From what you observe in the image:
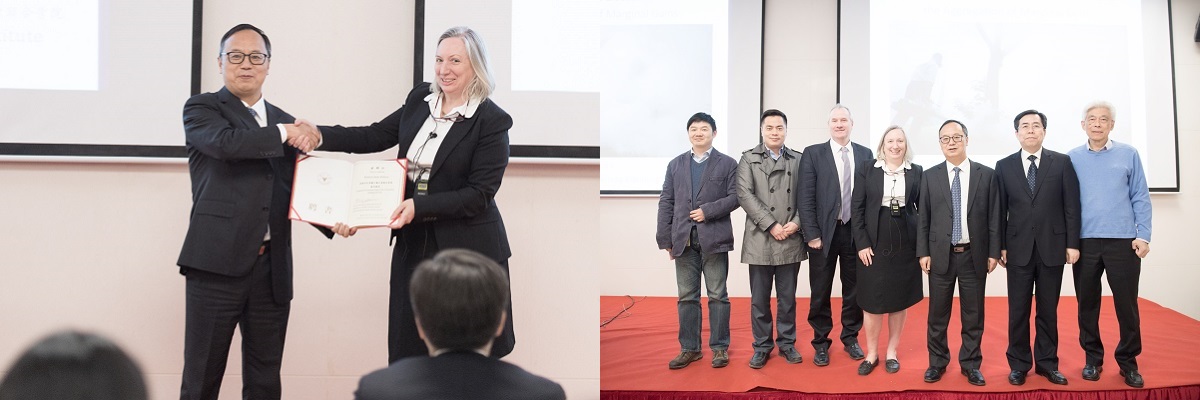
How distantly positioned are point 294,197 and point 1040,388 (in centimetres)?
316

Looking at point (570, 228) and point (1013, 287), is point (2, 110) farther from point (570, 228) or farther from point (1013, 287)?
point (1013, 287)

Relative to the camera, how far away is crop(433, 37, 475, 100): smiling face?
2.27m

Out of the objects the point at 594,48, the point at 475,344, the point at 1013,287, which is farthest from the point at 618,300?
the point at 475,344

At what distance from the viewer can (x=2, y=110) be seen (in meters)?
2.66

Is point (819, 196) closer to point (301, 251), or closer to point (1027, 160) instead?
point (1027, 160)

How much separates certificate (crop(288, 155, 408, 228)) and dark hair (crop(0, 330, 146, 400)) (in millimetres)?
809

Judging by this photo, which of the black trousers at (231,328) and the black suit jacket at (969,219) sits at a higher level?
the black suit jacket at (969,219)

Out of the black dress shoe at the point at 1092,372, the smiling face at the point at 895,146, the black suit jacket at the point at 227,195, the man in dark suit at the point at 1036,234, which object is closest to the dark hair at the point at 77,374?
the black suit jacket at the point at 227,195

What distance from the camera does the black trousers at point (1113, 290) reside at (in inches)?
138

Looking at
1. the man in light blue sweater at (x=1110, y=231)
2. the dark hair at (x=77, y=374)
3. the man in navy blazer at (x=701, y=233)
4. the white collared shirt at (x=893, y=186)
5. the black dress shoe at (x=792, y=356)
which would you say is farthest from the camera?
the black dress shoe at (x=792, y=356)

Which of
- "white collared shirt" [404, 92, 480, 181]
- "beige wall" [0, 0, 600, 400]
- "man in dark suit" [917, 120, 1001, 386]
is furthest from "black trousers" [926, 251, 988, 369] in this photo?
"white collared shirt" [404, 92, 480, 181]

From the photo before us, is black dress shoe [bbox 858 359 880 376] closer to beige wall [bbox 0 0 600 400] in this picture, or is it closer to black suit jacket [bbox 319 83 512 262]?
beige wall [bbox 0 0 600 400]

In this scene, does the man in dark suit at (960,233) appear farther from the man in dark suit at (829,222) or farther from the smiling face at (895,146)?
the man in dark suit at (829,222)

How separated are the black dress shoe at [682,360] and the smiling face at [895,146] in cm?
128
